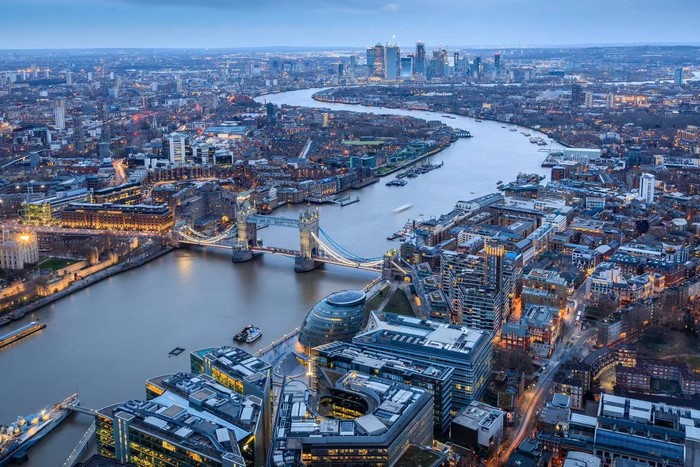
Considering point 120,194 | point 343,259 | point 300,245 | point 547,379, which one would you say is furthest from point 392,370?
point 120,194

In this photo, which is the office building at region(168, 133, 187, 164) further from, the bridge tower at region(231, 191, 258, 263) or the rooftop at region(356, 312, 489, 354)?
the rooftop at region(356, 312, 489, 354)

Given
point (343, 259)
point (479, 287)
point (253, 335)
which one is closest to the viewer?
point (253, 335)

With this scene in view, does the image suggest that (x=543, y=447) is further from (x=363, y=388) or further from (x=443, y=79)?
(x=443, y=79)

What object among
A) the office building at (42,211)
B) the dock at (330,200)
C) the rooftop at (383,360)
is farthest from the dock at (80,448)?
the dock at (330,200)

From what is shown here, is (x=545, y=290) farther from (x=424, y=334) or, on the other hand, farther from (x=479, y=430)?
(x=479, y=430)

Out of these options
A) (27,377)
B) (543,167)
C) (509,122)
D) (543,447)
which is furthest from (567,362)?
(509,122)

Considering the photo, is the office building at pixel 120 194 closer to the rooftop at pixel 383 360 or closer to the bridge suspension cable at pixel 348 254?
the bridge suspension cable at pixel 348 254
